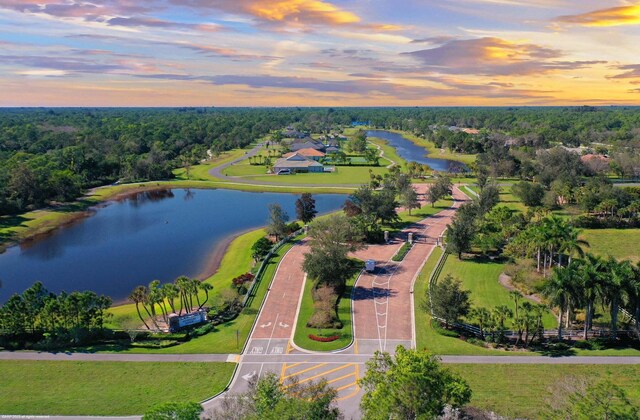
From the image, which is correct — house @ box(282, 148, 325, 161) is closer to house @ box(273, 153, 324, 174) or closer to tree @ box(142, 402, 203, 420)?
house @ box(273, 153, 324, 174)

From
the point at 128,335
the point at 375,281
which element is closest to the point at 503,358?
the point at 375,281

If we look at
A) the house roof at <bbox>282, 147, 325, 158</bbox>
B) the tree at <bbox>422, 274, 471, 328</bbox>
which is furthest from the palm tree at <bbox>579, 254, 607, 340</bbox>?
the house roof at <bbox>282, 147, 325, 158</bbox>

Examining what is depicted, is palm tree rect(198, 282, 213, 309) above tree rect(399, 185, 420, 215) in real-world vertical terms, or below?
below

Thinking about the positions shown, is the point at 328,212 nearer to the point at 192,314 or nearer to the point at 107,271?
the point at 107,271

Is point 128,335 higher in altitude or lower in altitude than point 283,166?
lower

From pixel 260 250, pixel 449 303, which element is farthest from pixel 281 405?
pixel 260 250

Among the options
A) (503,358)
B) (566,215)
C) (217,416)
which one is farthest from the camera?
(566,215)

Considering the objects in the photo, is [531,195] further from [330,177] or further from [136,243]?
[136,243]
